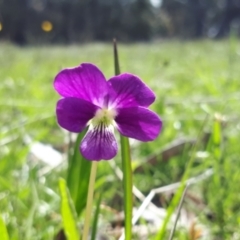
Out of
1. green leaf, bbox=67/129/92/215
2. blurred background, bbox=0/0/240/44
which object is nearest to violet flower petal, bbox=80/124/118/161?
green leaf, bbox=67/129/92/215

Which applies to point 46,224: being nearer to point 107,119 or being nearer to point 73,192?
point 73,192

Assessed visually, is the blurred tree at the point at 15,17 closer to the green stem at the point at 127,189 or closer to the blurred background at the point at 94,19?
the blurred background at the point at 94,19

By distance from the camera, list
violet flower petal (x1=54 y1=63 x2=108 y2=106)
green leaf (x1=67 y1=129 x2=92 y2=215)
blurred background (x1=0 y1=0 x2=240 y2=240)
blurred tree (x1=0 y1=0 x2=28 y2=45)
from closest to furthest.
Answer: violet flower petal (x1=54 y1=63 x2=108 y2=106) → green leaf (x1=67 y1=129 x2=92 y2=215) → blurred background (x1=0 y1=0 x2=240 y2=240) → blurred tree (x1=0 y1=0 x2=28 y2=45)

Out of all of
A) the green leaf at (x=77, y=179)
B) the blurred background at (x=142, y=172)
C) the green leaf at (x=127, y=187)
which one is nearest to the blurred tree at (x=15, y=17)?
the blurred background at (x=142, y=172)

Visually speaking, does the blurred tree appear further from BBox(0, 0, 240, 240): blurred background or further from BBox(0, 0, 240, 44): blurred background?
BBox(0, 0, 240, 240): blurred background

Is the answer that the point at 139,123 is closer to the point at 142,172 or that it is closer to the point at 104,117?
the point at 104,117

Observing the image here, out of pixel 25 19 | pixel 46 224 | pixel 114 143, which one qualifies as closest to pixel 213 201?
pixel 46 224

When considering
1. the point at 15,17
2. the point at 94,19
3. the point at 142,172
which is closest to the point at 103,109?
the point at 142,172
